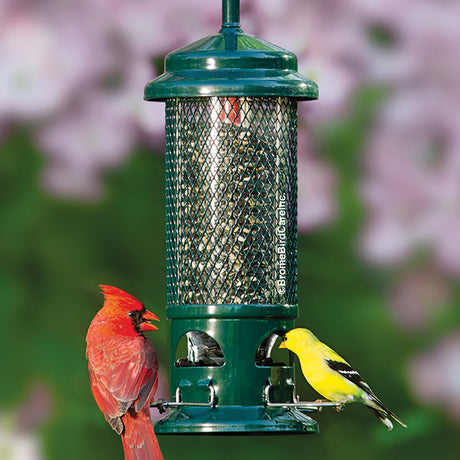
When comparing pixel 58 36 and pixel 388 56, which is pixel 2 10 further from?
pixel 388 56

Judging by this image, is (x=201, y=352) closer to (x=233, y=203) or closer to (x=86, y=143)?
(x=233, y=203)

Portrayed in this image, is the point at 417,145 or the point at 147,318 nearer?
the point at 147,318

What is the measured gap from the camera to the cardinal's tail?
36.0 feet

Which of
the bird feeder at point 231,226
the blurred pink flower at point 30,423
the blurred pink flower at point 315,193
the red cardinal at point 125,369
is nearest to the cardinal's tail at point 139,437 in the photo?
the red cardinal at point 125,369

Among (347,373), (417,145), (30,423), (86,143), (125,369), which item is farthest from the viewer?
(417,145)

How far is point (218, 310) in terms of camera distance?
35.1ft

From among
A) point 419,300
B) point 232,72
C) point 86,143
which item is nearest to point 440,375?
point 419,300

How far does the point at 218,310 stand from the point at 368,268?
4.62 ft

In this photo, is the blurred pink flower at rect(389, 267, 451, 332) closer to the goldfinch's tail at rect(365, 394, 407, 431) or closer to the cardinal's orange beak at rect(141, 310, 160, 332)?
the goldfinch's tail at rect(365, 394, 407, 431)

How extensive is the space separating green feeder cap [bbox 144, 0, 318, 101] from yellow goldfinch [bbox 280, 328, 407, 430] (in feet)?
3.21

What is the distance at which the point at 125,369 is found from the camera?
10.9 meters

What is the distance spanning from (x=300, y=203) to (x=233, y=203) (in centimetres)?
141

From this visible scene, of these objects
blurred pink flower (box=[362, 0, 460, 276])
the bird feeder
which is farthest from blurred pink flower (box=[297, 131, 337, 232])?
the bird feeder

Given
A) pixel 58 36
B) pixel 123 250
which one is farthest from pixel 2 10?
pixel 123 250
